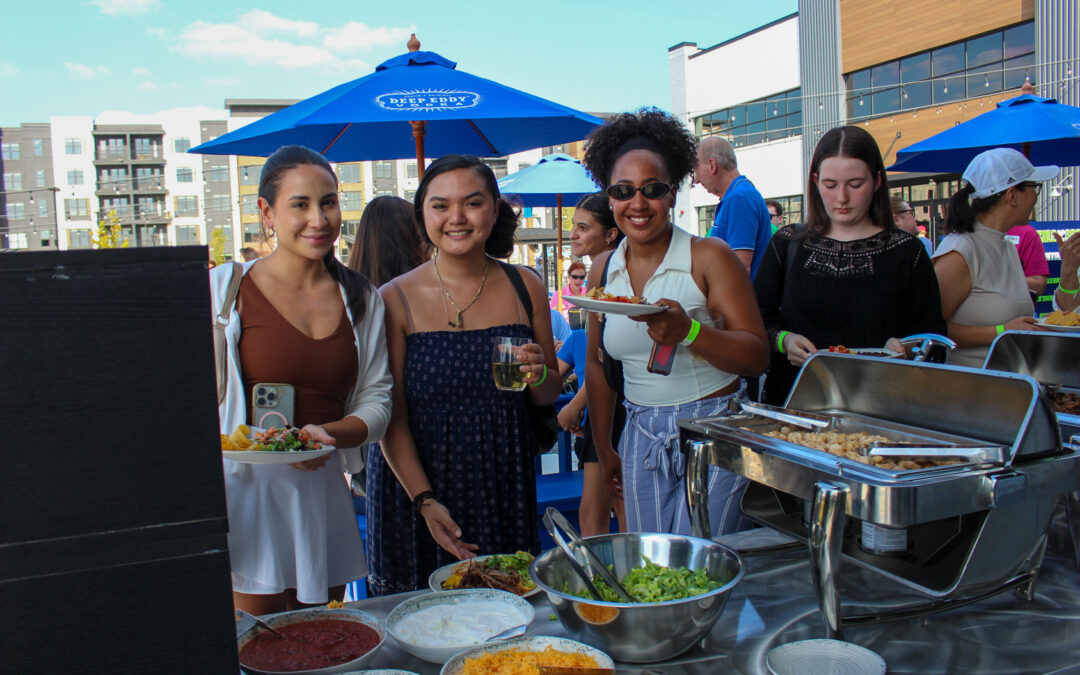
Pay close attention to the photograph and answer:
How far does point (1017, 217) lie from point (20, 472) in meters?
3.49

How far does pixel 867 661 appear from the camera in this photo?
1.22m

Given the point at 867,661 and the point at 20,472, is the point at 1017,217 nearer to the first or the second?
the point at 867,661

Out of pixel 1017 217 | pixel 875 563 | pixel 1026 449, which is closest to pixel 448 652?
pixel 875 563

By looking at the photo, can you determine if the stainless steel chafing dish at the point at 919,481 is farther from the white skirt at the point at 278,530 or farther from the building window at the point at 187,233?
the building window at the point at 187,233

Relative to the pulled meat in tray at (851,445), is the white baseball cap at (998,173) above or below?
above

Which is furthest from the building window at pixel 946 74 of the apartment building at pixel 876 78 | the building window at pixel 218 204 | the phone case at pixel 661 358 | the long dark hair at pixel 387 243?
the building window at pixel 218 204

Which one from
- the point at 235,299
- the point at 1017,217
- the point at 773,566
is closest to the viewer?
the point at 773,566

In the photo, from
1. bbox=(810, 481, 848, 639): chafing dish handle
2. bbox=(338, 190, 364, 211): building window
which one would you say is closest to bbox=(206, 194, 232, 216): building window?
bbox=(338, 190, 364, 211): building window

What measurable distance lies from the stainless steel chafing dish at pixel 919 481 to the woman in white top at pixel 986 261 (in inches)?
57.3

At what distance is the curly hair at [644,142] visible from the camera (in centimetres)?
234

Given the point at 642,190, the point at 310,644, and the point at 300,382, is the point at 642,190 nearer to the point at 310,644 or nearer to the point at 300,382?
the point at 300,382

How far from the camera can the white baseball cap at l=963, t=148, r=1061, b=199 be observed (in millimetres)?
3055

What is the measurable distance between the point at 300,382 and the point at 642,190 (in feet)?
3.64

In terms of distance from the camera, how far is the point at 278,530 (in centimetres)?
198
